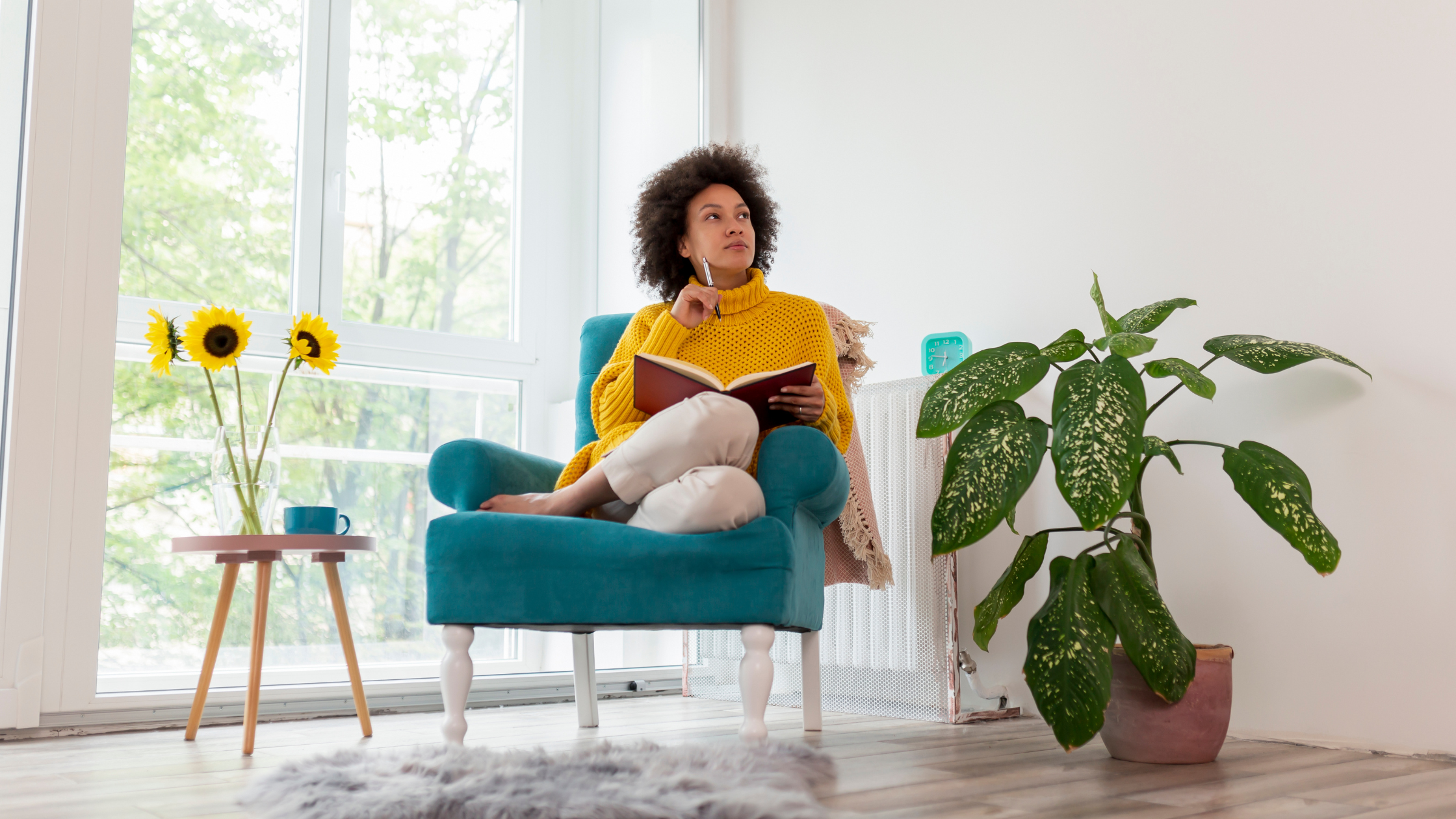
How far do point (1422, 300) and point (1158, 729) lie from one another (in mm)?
875

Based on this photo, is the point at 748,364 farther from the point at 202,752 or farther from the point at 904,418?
the point at 202,752

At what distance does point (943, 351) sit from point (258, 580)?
157 centimetres

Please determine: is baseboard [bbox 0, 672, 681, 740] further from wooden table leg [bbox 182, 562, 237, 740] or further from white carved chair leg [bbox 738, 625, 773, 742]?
white carved chair leg [bbox 738, 625, 773, 742]

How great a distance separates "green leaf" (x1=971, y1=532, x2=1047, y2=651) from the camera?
180 centimetres

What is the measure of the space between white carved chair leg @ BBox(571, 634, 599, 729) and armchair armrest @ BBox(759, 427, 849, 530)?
743 millimetres

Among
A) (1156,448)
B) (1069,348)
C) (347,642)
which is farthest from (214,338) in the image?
(1156,448)

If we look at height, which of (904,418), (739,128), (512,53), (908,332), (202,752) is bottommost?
(202,752)

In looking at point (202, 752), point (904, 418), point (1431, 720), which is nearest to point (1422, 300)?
point (1431, 720)

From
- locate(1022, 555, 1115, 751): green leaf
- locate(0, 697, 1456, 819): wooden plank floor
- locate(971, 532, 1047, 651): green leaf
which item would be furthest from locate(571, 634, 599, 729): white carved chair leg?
locate(1022, 555, 1115, 751): green leaf

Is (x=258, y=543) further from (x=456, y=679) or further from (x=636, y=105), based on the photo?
(x=636, y=105)

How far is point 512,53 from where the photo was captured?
3361 millimetres

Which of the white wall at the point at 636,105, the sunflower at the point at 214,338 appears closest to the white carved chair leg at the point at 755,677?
the sunflower at the point at 214,338

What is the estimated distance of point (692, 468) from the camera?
170cm

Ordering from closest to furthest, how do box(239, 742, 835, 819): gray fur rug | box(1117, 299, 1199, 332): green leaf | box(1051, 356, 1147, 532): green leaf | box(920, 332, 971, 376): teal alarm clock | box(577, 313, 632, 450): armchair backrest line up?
box(239, 742, 835, 819): gray fur rug
box(1051, 356, 1147, 532): green leaf
box(1117, 299, 1199, 332): green leaf
box(577, 313, 632, 450): armchair backrest
box(920, 332, 971, 376): teal alarm clock
